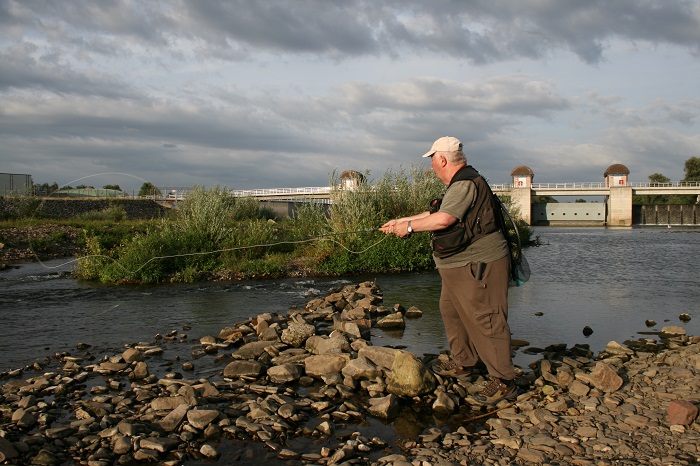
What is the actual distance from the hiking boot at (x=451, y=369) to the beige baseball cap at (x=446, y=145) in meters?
2.23

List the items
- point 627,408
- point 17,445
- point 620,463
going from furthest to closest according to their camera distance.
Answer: point 627,408 < point 17,445 < point 620,463

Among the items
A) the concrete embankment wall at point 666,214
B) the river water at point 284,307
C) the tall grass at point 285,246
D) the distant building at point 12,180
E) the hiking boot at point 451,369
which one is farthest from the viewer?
the concrete embankment wall at point 666,214

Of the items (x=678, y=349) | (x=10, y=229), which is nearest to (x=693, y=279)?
(x=678, y=349)

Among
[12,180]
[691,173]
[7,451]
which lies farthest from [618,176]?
[7,451]

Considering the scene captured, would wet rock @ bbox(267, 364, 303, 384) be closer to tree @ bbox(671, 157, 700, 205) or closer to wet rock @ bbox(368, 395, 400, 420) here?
wet rock @ bbox(368, 395, 400, 420)

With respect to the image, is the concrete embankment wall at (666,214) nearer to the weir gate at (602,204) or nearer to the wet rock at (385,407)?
the weir gate at (602,204)

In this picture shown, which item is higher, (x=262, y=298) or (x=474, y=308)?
(x=474, y=308)

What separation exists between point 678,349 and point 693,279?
9.88m

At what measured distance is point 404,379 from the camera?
5582mm

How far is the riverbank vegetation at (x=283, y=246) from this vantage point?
14929 millimetres

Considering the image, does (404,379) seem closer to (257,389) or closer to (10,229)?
(257,389)

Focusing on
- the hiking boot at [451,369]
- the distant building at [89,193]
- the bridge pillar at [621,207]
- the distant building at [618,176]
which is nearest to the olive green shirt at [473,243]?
the hiking boot at [451,369]

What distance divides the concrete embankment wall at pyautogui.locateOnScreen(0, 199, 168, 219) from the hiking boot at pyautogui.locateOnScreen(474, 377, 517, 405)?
28957 mm

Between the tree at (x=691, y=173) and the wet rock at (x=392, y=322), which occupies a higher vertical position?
the tree at (x=691, y=173)
